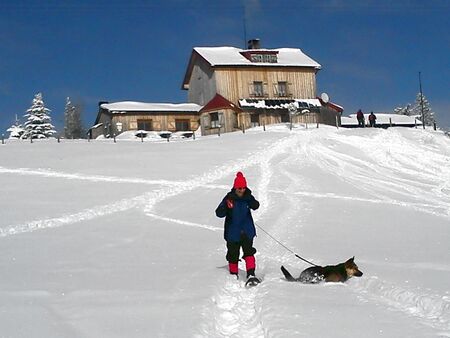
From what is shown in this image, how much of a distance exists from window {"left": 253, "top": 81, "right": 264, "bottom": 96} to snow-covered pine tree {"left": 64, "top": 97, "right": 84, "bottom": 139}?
36.3m

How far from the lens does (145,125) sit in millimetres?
55000

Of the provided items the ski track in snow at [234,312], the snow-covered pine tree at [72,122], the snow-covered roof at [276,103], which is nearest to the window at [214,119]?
the snow-covered roof at [276,103]

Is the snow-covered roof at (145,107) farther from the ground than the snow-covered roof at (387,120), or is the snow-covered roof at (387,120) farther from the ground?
the snow-covered roof at (145,107)

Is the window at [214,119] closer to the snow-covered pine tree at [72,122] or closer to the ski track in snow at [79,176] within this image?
the ski track in snow at [79,176]

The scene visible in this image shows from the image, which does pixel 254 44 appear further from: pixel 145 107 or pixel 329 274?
pixel 329 274

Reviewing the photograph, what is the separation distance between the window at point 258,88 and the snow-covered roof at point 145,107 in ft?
23.5

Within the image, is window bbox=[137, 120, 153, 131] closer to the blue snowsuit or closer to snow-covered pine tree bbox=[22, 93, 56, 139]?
snow-covered pine tree bbox=[22, 93, 56, 139]

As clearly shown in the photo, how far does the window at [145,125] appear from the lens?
54.9m

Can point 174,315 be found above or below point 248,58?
below

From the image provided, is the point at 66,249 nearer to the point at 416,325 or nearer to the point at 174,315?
the point at 174,315

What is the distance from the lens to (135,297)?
678 cm

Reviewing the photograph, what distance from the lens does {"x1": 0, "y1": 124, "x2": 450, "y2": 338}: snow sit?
581 centimetres

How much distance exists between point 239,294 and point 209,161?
21.8 meters

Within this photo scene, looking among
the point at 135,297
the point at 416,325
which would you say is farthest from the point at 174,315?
the point at 416,325
